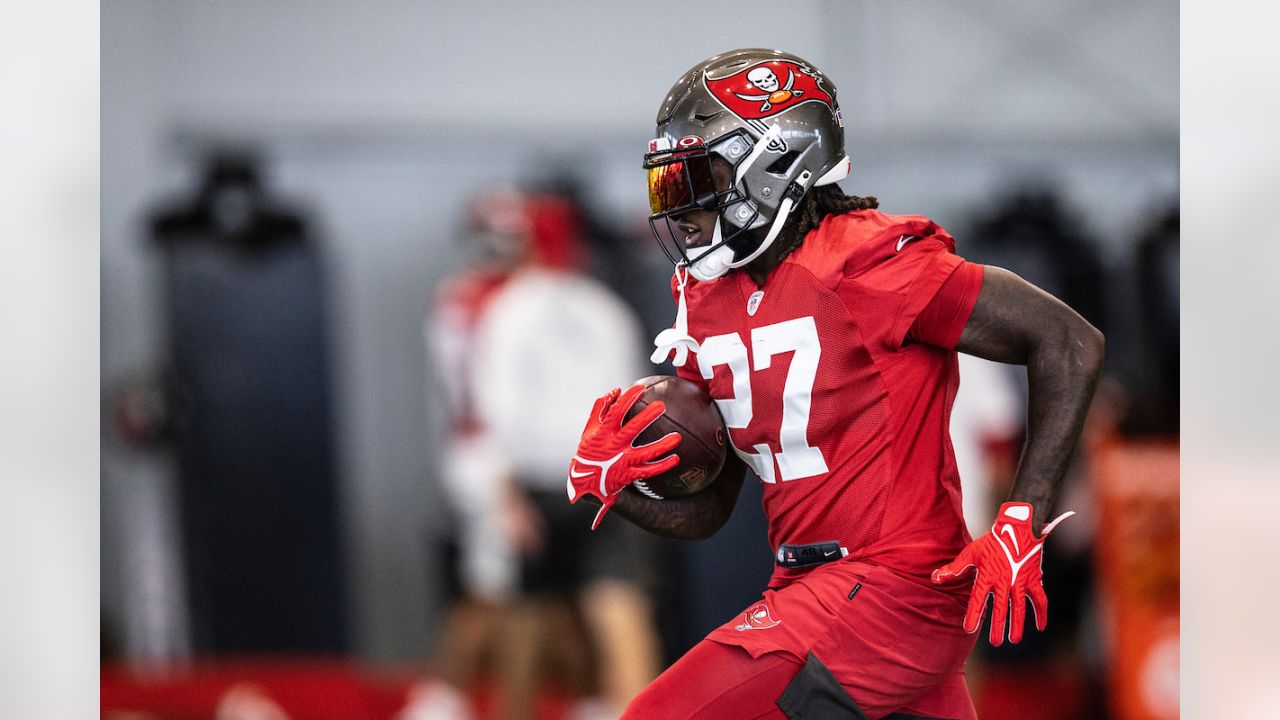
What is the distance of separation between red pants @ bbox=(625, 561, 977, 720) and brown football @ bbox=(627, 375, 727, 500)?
24 centimetres

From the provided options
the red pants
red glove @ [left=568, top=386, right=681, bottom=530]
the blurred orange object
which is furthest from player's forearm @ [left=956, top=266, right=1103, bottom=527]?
the blurred orange object

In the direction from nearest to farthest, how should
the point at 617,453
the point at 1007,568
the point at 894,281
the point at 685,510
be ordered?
the point at 1007,568 < the point at 894,281 < the point at 617,453 < the point at 685,510

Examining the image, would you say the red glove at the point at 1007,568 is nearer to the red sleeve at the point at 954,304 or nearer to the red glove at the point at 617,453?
the red sleeve at the point at 954,304

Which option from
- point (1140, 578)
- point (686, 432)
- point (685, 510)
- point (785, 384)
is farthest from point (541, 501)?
point (785, 384)

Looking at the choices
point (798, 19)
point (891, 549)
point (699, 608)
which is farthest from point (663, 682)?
point (798, 19)

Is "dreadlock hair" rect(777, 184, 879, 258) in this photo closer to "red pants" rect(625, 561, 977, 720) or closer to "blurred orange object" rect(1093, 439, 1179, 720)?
"red pants" rect(625, 561, 977, 720)

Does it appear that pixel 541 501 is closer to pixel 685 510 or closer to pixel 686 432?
pixel 685 510

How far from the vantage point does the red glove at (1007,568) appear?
1776 millimetres

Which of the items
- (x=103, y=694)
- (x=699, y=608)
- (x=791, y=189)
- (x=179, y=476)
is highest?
(x=791, y=189)

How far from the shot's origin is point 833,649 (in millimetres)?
1868

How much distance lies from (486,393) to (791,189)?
2.91 metres

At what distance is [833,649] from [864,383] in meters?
0.38

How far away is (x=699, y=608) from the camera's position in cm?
511
